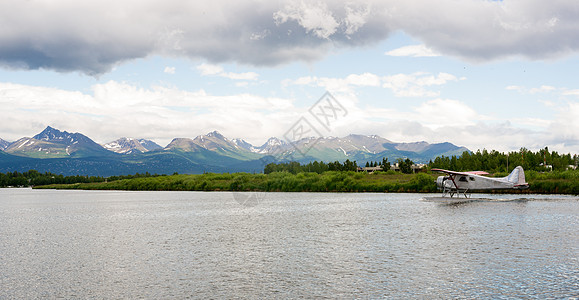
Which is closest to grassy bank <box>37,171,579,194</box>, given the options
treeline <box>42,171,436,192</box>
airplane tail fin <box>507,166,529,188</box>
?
treeline <box>42,171,436,192</box>

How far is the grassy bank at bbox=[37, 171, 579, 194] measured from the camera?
95625mm

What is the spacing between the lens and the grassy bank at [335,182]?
3765 inches

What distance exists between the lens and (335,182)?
13050cm

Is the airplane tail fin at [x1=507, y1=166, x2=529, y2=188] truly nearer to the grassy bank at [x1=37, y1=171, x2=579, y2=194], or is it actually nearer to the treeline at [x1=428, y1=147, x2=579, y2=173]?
the grassy bank at [x1=37, y1=171, x2=579, y2=194]

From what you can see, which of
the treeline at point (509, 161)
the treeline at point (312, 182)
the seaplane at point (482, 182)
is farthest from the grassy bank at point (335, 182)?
the treeline at point (509, 161)

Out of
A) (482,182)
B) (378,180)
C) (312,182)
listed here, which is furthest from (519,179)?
(312,182)

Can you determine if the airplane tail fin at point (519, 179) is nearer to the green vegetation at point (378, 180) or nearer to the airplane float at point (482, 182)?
the airplane float at point (482, 182)

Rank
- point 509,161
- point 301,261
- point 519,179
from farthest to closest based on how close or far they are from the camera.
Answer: point 509,161 → point 519,179 → point 301,261

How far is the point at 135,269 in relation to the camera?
950 inches

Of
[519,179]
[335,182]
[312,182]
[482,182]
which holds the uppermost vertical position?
[519,179]

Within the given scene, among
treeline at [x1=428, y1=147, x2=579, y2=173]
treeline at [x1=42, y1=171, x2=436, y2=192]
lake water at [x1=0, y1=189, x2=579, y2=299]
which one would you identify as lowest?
lake water at [x1=0, y1=189, x2=579, y2=299]

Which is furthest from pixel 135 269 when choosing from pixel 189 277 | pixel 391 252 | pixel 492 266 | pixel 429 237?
pixel 429 237

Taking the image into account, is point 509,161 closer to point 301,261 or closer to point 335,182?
point 335,182

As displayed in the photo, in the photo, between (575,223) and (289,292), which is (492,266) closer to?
(289,292)
